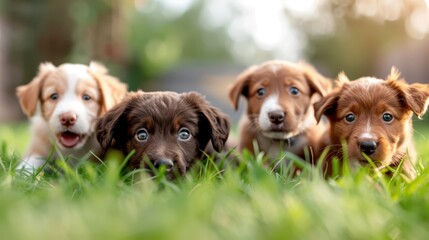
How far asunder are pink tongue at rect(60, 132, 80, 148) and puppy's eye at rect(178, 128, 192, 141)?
1.29 meters

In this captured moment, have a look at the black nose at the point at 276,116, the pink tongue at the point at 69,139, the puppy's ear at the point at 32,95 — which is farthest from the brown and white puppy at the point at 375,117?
the puppy's ear at the point at 32,95

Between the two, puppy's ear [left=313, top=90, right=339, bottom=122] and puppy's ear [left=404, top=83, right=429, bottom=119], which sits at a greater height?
puppy's ear [left=404, top=83, right=429, bottom=119]

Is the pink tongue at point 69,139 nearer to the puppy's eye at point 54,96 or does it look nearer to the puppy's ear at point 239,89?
the puppy's eye at point 54,96

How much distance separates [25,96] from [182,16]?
5173 cm

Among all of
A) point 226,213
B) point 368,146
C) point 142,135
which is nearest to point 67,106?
point 142,135

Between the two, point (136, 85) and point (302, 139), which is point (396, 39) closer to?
point (136, 85)

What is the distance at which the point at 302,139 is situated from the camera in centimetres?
583

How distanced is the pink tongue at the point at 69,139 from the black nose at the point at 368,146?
258 cm

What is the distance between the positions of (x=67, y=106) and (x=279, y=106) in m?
2.02

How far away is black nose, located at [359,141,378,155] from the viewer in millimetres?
4516

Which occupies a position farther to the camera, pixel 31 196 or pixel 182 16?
pixel 182 16

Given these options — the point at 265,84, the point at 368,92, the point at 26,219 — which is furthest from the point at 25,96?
the point at 26,219

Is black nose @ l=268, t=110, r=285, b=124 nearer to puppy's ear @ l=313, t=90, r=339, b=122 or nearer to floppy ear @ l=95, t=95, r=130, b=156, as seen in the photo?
puppy's ear @ l=313, t=90, r=339, b=122

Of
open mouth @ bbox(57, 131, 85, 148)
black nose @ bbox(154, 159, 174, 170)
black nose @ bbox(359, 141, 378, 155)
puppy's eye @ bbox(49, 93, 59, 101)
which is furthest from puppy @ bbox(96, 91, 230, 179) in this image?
black nose @ bbox(359, 141, 378, 155)
